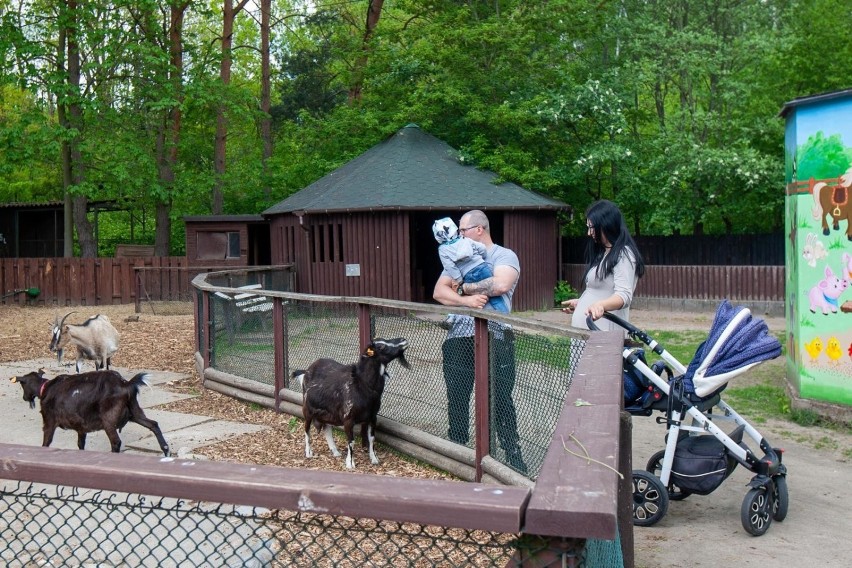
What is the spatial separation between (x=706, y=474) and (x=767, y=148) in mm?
22971

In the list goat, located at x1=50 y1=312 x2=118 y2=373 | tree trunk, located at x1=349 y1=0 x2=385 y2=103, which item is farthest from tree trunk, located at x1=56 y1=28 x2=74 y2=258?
goat, located at x1=50 y1=312 x2=118 y2=373

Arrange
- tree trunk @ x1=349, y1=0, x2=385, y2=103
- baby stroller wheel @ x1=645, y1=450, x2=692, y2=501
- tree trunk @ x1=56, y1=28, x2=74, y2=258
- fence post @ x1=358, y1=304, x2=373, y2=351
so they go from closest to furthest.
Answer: baby stroller wheel @ x1=645, y1=450, x2=692, y2=501 → fence post @ x1=358, y1=304, x2=373, y2=351 → tree trunk @ x1=56, y1=28, x2=74, y2=258 → tree trunk @ x1=349, y1=0, x2=385, y2=103

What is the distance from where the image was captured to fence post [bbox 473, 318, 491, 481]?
5.82m

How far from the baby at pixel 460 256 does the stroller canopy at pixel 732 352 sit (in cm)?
155

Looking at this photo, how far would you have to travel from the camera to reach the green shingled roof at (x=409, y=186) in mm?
21578

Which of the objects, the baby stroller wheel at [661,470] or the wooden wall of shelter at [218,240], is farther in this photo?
the wooden wall of shelter at [218,240]

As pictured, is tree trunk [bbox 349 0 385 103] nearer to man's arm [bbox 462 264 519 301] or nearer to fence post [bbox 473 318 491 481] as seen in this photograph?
man's arm [bbox 462 264 519 301]

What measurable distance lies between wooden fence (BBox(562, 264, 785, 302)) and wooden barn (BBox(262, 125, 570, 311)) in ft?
6.41

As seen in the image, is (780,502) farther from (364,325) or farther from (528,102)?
(528,102)

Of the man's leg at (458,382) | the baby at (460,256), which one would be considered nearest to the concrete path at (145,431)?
the man's leg at (458,382)

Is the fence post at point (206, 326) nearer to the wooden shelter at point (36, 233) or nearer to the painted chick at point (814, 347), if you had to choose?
the painted chick at point (814, 347)

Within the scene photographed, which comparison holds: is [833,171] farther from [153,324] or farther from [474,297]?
[153,324]

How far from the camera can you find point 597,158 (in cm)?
2503

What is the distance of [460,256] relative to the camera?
6.32 m
